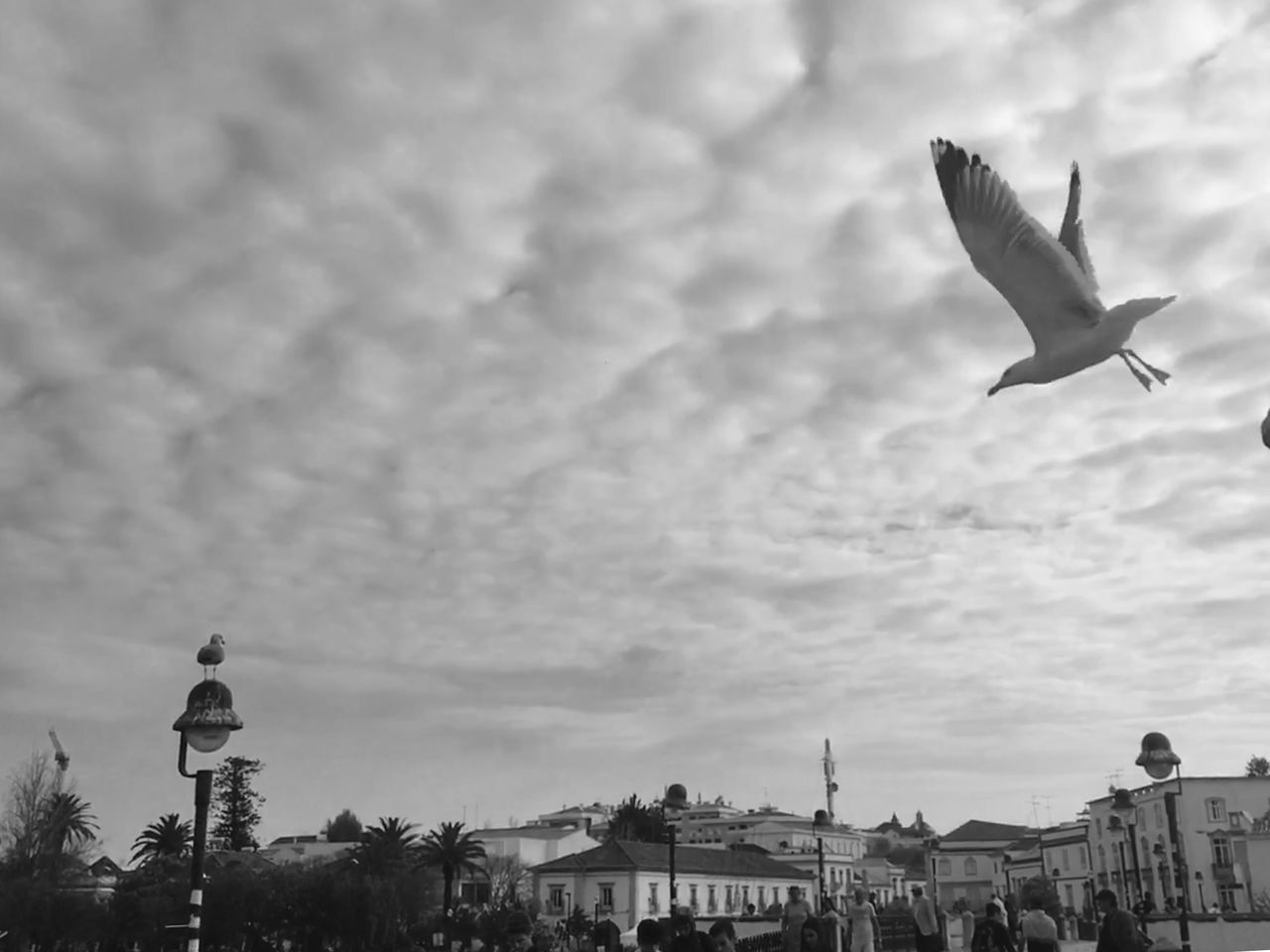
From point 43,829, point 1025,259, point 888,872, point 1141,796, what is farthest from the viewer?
point 888,872

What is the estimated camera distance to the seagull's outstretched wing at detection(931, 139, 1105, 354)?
28.7 ft

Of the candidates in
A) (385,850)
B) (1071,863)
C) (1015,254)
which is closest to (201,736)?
(1015,254)

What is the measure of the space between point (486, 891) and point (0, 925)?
89.0 ft

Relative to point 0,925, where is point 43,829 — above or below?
above

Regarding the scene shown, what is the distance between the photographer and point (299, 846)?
97000 mm

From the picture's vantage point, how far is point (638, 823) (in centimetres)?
10750

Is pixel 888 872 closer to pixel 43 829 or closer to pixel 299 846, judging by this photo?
pixel 299 846

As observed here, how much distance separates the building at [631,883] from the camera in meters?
65.0

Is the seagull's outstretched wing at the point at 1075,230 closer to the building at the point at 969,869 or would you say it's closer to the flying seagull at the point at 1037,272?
the flying seagull at the point at 1037,272

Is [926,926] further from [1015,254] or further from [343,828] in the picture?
[343,828]

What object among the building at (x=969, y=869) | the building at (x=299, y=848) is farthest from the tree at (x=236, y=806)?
the building at (x=969, y=869)

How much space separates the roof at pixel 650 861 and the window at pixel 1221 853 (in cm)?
2657

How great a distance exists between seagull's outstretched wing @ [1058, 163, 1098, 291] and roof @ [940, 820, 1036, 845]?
389ft

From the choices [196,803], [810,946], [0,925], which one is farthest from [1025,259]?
[0,925]
